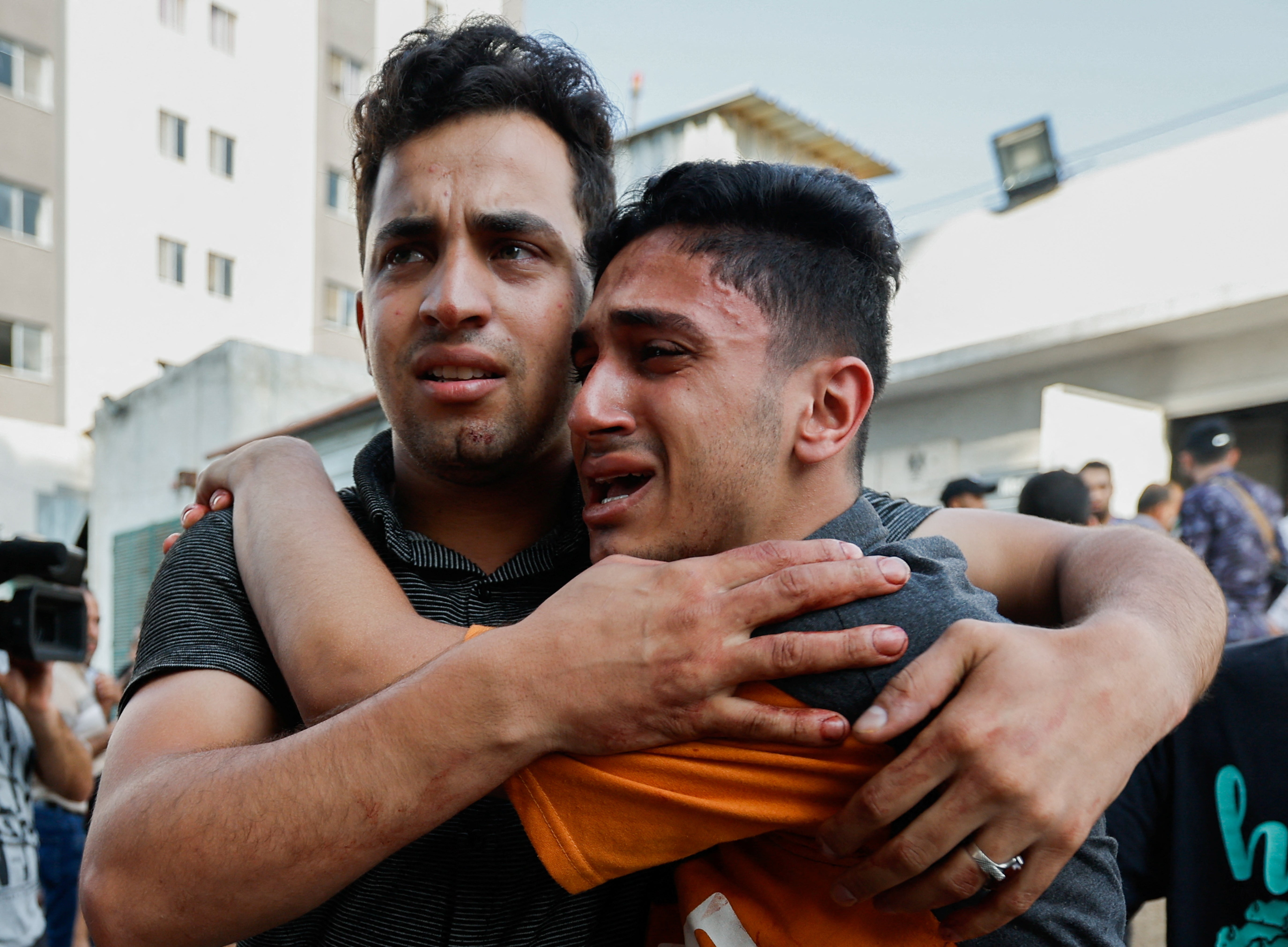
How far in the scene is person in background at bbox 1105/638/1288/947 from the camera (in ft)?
6.69

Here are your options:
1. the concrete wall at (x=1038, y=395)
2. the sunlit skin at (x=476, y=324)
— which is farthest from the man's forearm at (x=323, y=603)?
the concrete wall at (x=1038, y=395)

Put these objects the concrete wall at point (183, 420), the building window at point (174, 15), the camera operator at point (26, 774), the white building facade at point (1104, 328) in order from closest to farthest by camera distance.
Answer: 1. the camera operator at point (26, 774)
2. the white building facade at point (1104, 328)
3. the concrete wall at point (183, 420)
4. the building window at point (174, 15)

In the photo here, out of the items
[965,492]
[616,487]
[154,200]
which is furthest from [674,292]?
[154,200]

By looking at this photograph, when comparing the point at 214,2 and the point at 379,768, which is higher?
the point at 214,2

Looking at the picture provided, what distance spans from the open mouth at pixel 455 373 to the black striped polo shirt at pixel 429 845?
321mm

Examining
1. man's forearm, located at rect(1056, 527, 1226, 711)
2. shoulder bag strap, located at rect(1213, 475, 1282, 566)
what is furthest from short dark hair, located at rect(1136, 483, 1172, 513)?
man's forearm, located at rect(1056, 527, 1226, 711)

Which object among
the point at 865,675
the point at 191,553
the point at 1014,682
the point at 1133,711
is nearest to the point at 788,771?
the point at 865,675

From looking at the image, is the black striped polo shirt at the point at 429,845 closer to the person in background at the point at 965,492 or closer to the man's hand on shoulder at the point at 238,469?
the man's hand on shoulder at the point at 238,469

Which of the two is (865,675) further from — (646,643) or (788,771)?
(646,643)

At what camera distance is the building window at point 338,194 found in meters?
26.4

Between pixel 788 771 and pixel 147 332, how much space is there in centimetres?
2435

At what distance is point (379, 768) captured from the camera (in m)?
1.38

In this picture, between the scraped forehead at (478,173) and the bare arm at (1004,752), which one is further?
the scraped forehead at (478,173)

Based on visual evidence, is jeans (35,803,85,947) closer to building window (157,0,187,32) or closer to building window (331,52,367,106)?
building window (157,0,187,32)
